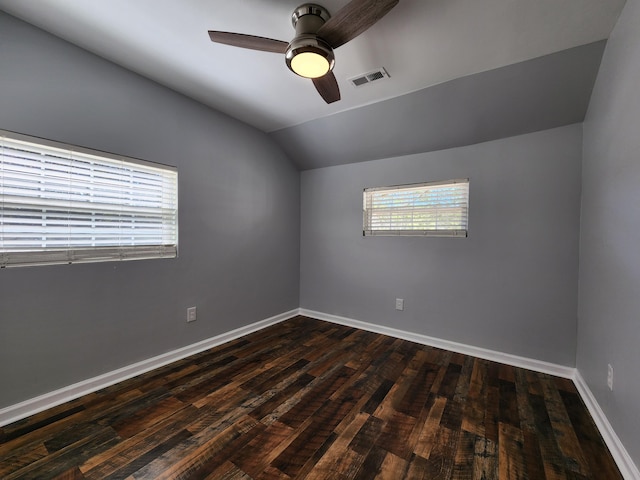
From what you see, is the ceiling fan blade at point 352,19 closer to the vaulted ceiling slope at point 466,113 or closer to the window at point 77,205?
the vaulted ceiling slope at point 466,113

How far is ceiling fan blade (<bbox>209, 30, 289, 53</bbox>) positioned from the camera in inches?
55.7

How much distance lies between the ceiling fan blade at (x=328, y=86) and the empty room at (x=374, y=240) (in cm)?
2

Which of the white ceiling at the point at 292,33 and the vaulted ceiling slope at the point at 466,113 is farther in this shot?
the vaulted ceiling slope at the point at 466,113

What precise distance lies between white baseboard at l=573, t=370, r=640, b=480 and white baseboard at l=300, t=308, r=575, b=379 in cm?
22

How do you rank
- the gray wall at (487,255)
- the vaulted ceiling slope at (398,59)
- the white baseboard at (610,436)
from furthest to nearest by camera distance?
1. the gray wall at (487,255)
2. the vaulted ceiling slope at (398,59)
3. the white baseboard at (610,436)

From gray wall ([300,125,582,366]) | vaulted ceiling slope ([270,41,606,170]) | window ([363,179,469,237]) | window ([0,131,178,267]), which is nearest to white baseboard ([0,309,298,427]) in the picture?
window ([0,131,178,267])

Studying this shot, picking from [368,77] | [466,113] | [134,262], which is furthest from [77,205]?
[466,113]

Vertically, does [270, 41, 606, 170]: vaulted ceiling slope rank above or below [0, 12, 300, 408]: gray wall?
above

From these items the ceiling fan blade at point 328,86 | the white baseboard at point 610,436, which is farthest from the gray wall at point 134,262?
the white baseboard at point 610,436

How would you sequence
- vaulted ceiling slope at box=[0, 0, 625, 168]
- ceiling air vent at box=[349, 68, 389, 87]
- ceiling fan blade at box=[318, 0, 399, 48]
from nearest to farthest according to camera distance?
1. ceiling fan blade at box=[318, 0, 399, 48]
2. vaulted ceiling slope at box=[0, 0, 625, 168]
3. ceiling air vent at box=[349, 68, 389, 87]

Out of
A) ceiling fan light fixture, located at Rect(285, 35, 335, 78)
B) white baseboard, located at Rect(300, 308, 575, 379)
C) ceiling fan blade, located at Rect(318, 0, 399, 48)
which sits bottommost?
white baseboard, located at Rect(300, 308, 575, 379)

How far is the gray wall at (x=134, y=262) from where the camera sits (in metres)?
1.66

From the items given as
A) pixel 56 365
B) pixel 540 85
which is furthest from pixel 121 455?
pixel 540 85

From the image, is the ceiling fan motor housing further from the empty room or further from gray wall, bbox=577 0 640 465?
gray wall, bbox=577 0 640 465
